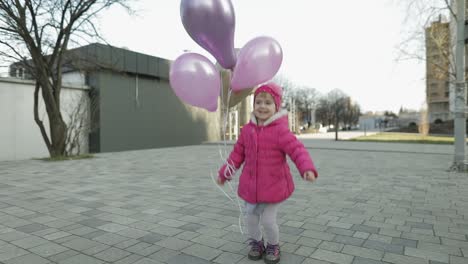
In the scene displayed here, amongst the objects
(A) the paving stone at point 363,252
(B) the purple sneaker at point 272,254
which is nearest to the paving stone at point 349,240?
(A) the paving stone at point 363,252

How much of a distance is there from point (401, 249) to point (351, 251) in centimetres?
52

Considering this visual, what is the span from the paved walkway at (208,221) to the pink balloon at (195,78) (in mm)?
1527

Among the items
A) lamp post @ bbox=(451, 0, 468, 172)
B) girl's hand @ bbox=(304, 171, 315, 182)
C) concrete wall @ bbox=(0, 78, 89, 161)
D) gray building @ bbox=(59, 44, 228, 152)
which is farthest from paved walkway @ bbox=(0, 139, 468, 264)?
gray building @ bbox=(59, 44, 228, 152)

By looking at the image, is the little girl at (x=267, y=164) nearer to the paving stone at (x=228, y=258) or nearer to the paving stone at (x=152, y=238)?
the paving stone at (x=228, y=258)

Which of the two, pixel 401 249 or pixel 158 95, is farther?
pixel 158 95

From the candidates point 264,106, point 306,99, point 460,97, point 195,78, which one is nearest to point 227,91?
point 195,78

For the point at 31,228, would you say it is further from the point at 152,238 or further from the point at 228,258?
the point at 228,258

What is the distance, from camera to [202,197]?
5586 mm

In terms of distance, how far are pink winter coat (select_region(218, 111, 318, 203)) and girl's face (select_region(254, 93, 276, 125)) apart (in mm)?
52

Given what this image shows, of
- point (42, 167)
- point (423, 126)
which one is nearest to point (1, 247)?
point (42, 167)

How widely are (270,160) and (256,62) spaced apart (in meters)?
0.91

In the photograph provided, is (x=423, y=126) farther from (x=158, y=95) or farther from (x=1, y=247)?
(x=1, y=247)

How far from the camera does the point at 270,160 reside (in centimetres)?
280

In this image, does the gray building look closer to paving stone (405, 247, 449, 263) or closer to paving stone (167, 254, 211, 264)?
paving stone (167, 254, 211, 264)
